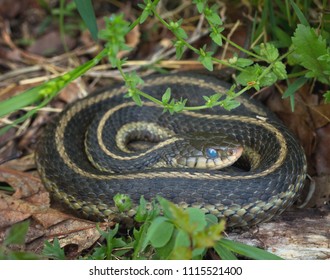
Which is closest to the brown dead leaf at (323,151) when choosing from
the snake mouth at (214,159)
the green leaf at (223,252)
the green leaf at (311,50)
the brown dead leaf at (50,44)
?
the green leaf at (311,50)

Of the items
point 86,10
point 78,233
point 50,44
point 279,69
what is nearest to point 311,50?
point 279,69

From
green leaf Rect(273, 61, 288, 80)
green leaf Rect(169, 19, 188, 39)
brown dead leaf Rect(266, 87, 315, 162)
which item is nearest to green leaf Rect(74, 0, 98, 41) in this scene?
green leaf Rect(169, 19, 188, 39)

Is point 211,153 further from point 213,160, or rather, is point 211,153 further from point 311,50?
point 311,50

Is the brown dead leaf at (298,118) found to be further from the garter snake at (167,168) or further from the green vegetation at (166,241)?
the green vegetation at (166,241)

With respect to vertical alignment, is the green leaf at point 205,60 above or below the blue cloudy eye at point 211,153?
above

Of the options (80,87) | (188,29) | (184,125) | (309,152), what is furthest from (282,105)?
(80,87)

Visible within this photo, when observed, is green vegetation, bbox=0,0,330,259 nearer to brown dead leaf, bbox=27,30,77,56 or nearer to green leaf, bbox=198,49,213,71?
green leaf, bbox=198,49,213,71
